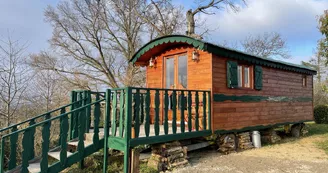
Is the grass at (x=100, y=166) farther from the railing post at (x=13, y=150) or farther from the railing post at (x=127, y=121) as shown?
the railing post at (x=13, y=150)

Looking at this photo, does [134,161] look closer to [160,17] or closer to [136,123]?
[136,123]

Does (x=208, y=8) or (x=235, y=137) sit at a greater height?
(x=208, y=8)

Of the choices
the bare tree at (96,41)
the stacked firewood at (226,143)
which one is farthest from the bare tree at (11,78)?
the stacked firewood at (226,143)

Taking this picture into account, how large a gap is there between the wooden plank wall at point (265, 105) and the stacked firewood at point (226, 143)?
28cm

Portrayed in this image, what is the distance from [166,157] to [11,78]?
6225mm

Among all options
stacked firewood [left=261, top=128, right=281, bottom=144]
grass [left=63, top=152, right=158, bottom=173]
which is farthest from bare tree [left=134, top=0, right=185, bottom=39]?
grass [left=63, top=152, right=158, bottom=173]

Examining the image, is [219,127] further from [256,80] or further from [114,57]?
[114,57]

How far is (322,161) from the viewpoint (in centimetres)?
538

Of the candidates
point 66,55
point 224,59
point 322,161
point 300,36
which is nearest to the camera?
point 322,161

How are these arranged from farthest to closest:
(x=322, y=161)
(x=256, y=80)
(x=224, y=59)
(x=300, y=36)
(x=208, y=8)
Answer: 1. (x=300, y=36)
2. (x=208, y=8)
3. (x=256, y=80)
4. (x=224, y=59)
5. (x=322, y=161)

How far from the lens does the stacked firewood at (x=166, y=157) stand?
4539mm

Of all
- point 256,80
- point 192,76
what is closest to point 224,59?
point 192,76

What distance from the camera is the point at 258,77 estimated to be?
6.83 meters

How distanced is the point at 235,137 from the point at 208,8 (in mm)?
13022
